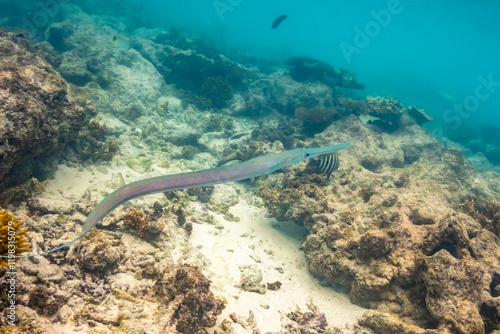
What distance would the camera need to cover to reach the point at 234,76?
1492cm

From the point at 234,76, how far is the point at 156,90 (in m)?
5.14

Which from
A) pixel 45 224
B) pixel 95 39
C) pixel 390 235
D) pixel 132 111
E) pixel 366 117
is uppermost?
pixel 366 117

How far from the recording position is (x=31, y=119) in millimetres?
4172

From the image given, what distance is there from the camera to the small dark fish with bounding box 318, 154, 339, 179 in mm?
6973

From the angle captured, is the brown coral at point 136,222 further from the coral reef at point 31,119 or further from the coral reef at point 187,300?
the coral reef at point 31,119

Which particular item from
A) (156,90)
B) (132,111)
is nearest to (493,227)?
(132,111)

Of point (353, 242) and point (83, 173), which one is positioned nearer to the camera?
point (353, 242)

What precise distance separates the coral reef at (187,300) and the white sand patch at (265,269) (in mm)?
485

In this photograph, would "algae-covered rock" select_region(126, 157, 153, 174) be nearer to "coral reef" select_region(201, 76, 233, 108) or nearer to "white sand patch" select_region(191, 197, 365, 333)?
"white sand patch" select_region(191, 197, 365, 333)

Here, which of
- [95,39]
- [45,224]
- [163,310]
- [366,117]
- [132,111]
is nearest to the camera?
[163,310]

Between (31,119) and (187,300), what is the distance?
14.2 feet

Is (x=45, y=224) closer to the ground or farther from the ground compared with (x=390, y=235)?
closer to the ground

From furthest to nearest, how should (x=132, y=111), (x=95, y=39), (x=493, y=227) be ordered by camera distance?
(x=95, y=39), (x=132, y=111), (x=493, y=227)

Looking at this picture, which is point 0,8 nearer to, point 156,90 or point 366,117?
point 156,90
